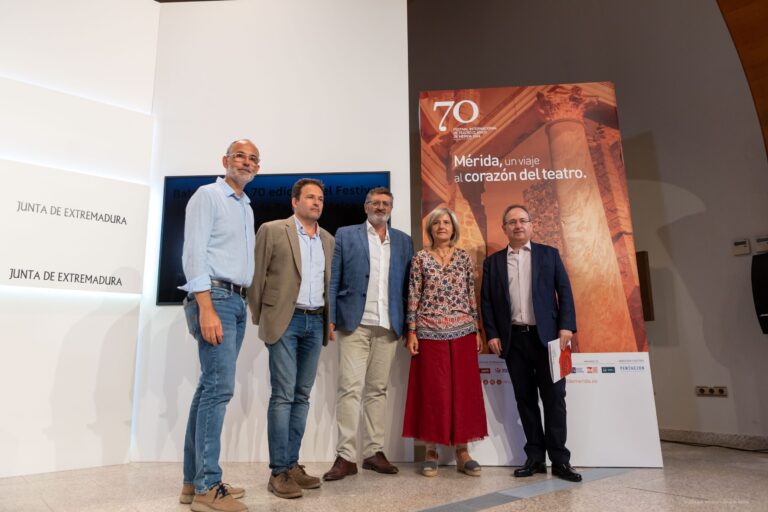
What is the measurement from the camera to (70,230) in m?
3.26

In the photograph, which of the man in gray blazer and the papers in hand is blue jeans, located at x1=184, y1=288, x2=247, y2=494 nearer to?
the man in gray blazer

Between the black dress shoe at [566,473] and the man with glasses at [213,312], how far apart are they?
1.66m

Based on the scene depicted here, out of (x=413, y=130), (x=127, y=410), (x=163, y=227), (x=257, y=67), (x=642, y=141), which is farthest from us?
(x=413, y=130)

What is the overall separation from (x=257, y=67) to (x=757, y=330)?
433cm

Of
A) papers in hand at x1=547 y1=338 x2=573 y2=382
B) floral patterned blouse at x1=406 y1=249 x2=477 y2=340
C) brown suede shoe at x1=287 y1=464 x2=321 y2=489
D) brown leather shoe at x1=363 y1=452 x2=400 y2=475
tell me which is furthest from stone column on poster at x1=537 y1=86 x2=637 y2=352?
brown suede shoe at x1=287 y1=464 x2=321 y2=489

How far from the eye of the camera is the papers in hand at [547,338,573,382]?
2.77 metres

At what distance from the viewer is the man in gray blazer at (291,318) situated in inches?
97.6

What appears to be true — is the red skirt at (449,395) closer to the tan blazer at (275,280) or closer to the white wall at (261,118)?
the white wall at (261,118)

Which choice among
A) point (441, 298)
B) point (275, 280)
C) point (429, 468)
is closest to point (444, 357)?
point (441, 298)

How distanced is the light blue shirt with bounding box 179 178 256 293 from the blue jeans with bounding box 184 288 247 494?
9 centimetres

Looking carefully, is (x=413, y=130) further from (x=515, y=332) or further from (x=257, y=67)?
(x=515, y=332)

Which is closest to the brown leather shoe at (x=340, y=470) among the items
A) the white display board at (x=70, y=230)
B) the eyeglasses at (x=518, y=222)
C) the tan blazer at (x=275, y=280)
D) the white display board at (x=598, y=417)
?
the tan blazer at (x=275, y=280)

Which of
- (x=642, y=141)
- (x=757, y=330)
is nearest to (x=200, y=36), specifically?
(x=642, y=141)

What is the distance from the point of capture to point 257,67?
3943mm
